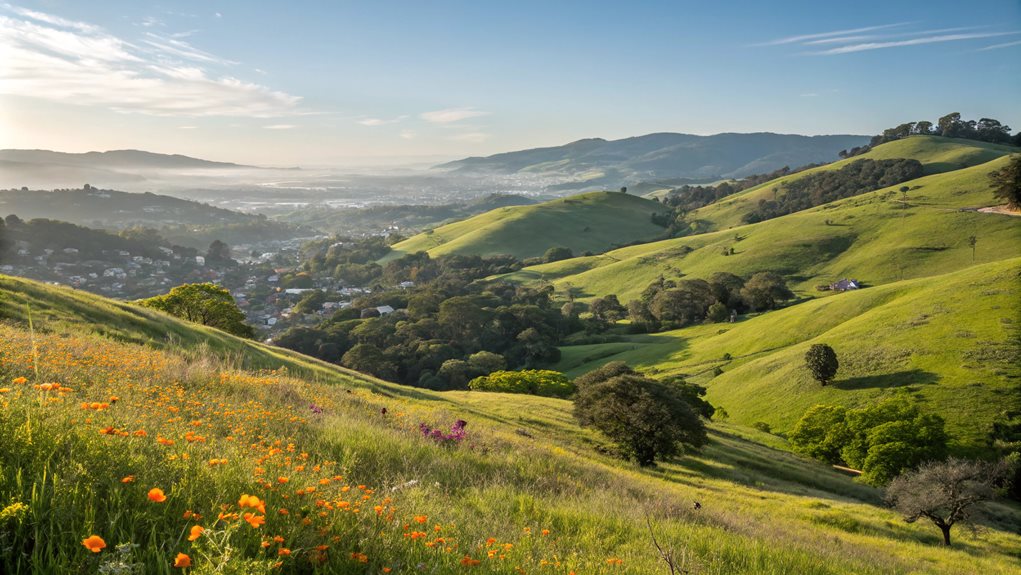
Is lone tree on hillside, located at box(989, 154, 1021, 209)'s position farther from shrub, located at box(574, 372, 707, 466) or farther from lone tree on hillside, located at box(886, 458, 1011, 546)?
shrub, located at box(574, 372, 707, 466)

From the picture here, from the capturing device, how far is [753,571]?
19.6ft

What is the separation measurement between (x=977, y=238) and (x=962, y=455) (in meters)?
81.5

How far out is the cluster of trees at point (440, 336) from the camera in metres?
82.8

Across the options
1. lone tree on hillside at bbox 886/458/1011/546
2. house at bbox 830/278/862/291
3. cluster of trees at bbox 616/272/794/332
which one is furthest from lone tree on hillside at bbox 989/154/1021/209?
lone tree on hillside at bbox 886/458/1011/546

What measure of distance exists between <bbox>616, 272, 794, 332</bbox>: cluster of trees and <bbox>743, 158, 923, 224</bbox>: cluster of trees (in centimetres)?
8164

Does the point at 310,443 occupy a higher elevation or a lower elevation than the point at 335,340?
higher

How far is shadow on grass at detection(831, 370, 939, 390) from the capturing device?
1925 inches

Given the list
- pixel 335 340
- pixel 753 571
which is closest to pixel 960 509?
pixel 753 571

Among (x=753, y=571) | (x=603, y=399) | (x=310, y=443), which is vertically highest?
(x=310, y=443)

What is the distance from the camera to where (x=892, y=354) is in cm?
5381

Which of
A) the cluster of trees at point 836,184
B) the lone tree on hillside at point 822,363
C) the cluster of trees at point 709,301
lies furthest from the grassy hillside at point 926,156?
the lone tree on hillside at point 822,363

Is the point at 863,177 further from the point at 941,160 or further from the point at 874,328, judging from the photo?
the point at 874,328

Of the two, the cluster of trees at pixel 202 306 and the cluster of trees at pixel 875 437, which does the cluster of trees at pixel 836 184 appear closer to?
the cluster of trees at pixel 875 437

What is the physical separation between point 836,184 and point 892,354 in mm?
152500
